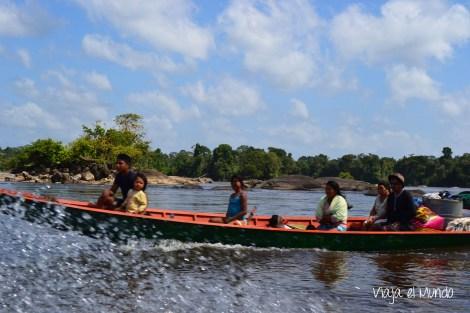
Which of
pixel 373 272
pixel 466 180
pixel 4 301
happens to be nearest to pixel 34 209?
pixel 4 301

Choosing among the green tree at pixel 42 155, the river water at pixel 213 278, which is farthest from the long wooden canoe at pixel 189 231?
the green tree at pixel 42 155

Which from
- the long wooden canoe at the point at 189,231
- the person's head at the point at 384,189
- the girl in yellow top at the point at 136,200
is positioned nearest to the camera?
the long wooden canoe at the point at 189,231

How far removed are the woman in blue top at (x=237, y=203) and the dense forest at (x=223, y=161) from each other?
59325mm

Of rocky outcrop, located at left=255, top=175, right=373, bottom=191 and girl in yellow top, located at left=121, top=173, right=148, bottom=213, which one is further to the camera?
rocky outcrop, located at left=255, top=175, right=373, bottom=191

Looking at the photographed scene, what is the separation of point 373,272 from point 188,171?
121 m

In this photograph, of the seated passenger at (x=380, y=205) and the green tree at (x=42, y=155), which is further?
the green tree at (x=42, y=155)

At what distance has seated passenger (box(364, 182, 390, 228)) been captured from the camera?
1259 cm

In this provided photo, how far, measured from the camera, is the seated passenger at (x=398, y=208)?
11969mm

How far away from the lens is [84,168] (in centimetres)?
7006

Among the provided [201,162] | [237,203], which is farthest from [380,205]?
[201,162]

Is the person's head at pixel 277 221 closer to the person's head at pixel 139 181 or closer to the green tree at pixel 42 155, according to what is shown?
the person's head at pixel 139 181

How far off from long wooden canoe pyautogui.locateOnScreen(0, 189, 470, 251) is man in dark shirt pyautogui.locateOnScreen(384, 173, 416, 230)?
0.32 meters

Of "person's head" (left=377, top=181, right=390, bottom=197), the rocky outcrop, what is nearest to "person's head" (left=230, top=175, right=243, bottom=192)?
"person's head" (left=377, top=181, right=390, bottom=197)

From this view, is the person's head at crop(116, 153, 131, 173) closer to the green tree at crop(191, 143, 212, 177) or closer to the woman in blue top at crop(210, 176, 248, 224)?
the woman in blue top at crop(210, 176, 248, 224)
